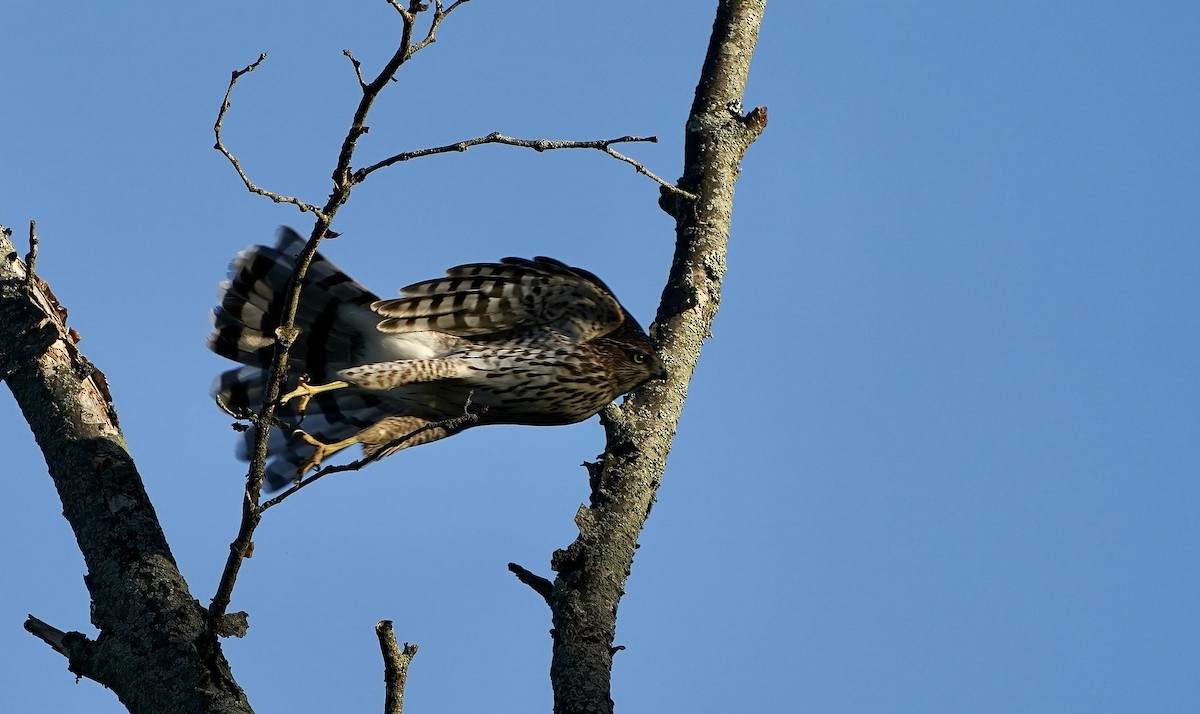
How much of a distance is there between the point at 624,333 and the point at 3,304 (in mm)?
2647

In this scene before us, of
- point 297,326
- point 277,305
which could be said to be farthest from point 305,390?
point 297,326

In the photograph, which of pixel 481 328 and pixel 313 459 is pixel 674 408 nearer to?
pixel 481 328

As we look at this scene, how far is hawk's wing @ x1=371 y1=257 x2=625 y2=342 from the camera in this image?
5535 millimetres

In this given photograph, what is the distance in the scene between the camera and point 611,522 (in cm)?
457

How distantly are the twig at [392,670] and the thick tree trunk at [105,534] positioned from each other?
0.43m

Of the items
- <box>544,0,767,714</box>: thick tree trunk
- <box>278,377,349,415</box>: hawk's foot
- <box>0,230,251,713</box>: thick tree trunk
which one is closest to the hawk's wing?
<box>544,0,767,714</box>: thick tree trunk

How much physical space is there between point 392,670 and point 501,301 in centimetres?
244

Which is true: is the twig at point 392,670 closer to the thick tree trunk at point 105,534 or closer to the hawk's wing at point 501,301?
the thick tree trunk at point 105,534

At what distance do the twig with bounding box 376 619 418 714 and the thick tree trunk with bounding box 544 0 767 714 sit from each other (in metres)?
0.64

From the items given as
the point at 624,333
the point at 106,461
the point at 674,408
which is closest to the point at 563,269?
the point at 624,333

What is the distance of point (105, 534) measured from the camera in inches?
151

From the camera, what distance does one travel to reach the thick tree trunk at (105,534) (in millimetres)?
3527

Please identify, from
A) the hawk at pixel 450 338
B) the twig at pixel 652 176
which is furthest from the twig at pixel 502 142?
the hawk at pixel 450 338

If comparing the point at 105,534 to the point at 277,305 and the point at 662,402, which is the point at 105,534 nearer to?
A: the point at 277,305
